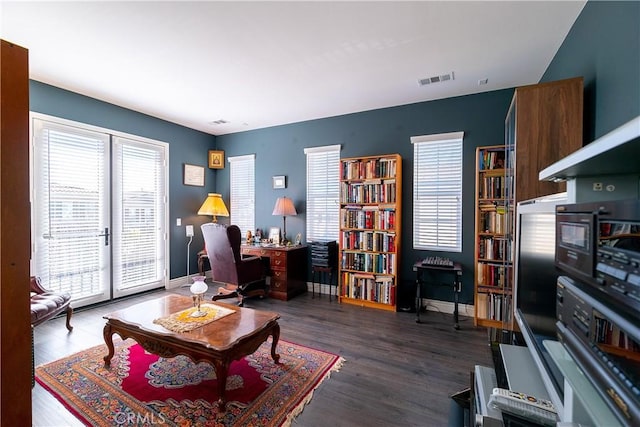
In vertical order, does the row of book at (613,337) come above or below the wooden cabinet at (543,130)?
below

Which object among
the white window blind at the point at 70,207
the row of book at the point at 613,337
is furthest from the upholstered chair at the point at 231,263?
the row of book at the point at 613,337

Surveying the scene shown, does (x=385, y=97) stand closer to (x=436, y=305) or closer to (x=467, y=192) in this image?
(x=467, y=192)

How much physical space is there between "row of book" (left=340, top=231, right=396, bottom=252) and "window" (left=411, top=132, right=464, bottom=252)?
0.41 m

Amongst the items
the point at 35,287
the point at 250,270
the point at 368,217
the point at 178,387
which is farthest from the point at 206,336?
the point at 368,217

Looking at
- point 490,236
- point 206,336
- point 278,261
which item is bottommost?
point 206,336

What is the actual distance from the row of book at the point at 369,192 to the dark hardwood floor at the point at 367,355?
1.45m

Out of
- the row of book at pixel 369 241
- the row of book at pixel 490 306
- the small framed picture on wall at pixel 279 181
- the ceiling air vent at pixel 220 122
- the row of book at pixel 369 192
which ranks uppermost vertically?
the ceiling air vent at pixel 220 122

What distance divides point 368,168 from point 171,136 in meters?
3.30

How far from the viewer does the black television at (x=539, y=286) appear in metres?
0.95

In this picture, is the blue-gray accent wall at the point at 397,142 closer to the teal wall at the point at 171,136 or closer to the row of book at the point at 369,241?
the row of book at the point at 369,241

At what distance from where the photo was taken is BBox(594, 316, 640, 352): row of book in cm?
49

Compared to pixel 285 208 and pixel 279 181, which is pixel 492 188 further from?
pixel 279 181

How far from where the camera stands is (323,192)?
442cm

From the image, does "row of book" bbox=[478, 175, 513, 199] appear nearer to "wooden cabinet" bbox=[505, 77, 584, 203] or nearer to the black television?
"wooden cabinet" bbox=[505, 77, 584, 203]
